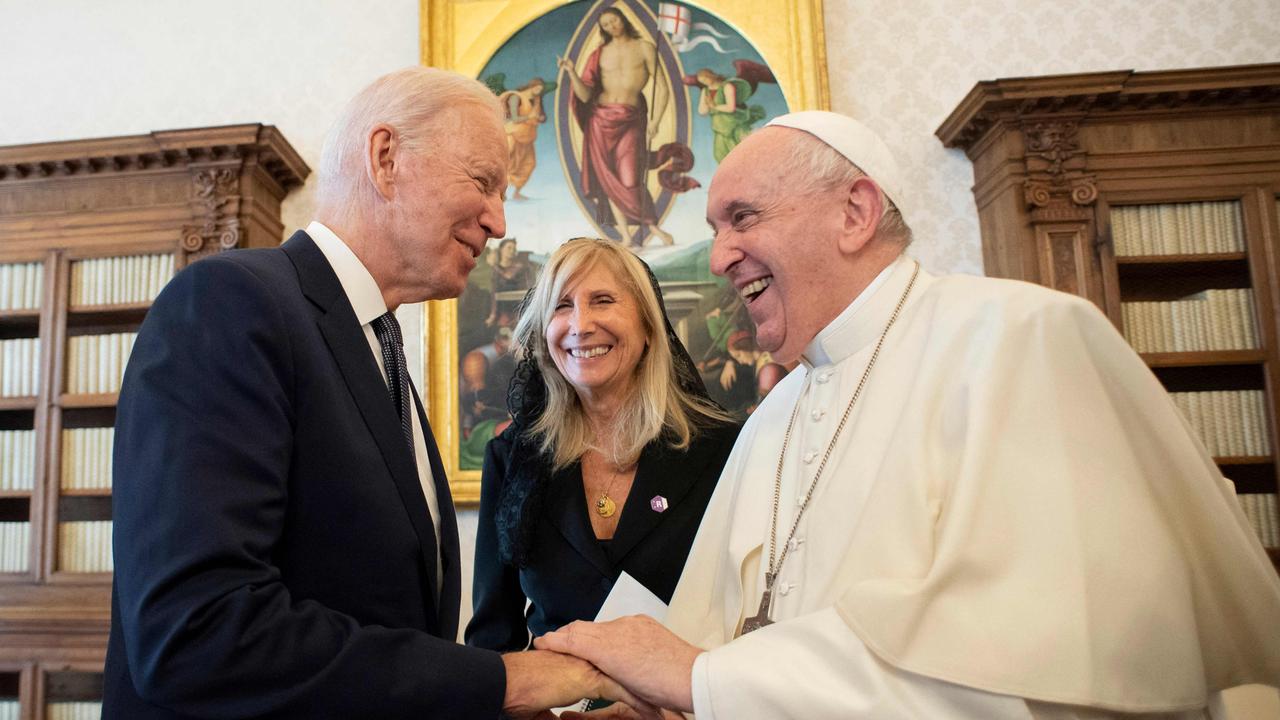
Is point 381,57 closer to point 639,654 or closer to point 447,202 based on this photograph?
point 447,202

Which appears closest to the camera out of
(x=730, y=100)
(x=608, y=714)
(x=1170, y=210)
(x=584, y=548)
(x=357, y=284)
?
(x=357, y=284)

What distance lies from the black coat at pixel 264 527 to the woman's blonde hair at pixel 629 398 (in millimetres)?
1173

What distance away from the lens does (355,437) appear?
4.31 ft

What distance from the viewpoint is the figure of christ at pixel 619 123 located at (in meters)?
4.45

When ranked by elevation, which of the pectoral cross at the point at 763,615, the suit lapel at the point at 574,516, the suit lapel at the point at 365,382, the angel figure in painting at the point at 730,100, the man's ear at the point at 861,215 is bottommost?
the pectoral cross at the point at 763,615

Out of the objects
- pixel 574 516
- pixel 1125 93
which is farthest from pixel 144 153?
pixel 1125 93

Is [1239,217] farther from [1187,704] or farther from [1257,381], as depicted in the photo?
[1187,704]

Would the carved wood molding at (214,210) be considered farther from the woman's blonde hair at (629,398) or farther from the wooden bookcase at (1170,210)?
the wooden bookcase at (1170,210)

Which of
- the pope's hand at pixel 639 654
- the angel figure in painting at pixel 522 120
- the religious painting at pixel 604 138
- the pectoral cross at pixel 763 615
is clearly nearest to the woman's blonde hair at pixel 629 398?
the pectoral cross at pixel 763 615

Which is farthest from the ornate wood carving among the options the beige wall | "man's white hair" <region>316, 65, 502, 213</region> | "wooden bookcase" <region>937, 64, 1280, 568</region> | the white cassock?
the white cassock

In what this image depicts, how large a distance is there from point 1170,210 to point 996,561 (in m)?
3.64

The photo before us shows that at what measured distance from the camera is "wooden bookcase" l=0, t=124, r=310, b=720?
4027 mm

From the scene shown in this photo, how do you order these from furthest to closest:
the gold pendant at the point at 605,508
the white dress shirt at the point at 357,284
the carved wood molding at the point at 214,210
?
1. the carved wood molding at the point at 214,210
2. the gold pendant at the point at 605,508
3. the white dress shirt at the point at 357,284

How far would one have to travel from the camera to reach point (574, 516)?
7.76 feet
